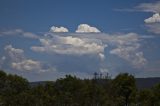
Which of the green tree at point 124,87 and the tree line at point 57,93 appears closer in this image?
the green tree at point 124,87

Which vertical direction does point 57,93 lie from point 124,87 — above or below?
below

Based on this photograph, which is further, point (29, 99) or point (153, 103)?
point (29, 99)

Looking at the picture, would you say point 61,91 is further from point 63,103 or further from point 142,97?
point 142,97

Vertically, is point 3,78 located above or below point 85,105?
above

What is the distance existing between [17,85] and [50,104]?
10.1 meters

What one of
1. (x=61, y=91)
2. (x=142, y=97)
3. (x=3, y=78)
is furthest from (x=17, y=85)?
(x=142, y=97)

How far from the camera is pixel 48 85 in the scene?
101625mm

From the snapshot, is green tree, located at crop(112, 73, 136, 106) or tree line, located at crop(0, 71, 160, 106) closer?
green tree, located at crop(112, 73, 136, 106)

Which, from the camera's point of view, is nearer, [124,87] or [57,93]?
[124,87]

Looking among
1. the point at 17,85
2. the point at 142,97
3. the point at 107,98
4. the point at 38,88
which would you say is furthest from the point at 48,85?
the point at 142,97

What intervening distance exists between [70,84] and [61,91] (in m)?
2.83

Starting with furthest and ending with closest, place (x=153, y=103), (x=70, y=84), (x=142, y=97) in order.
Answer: (x=70, y=84) → (x=142, y=97) → (x=153, y=103)

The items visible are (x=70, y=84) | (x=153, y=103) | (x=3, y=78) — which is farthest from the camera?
(x=70, y=84)

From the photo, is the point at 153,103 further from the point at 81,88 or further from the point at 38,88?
the point at 38,88
